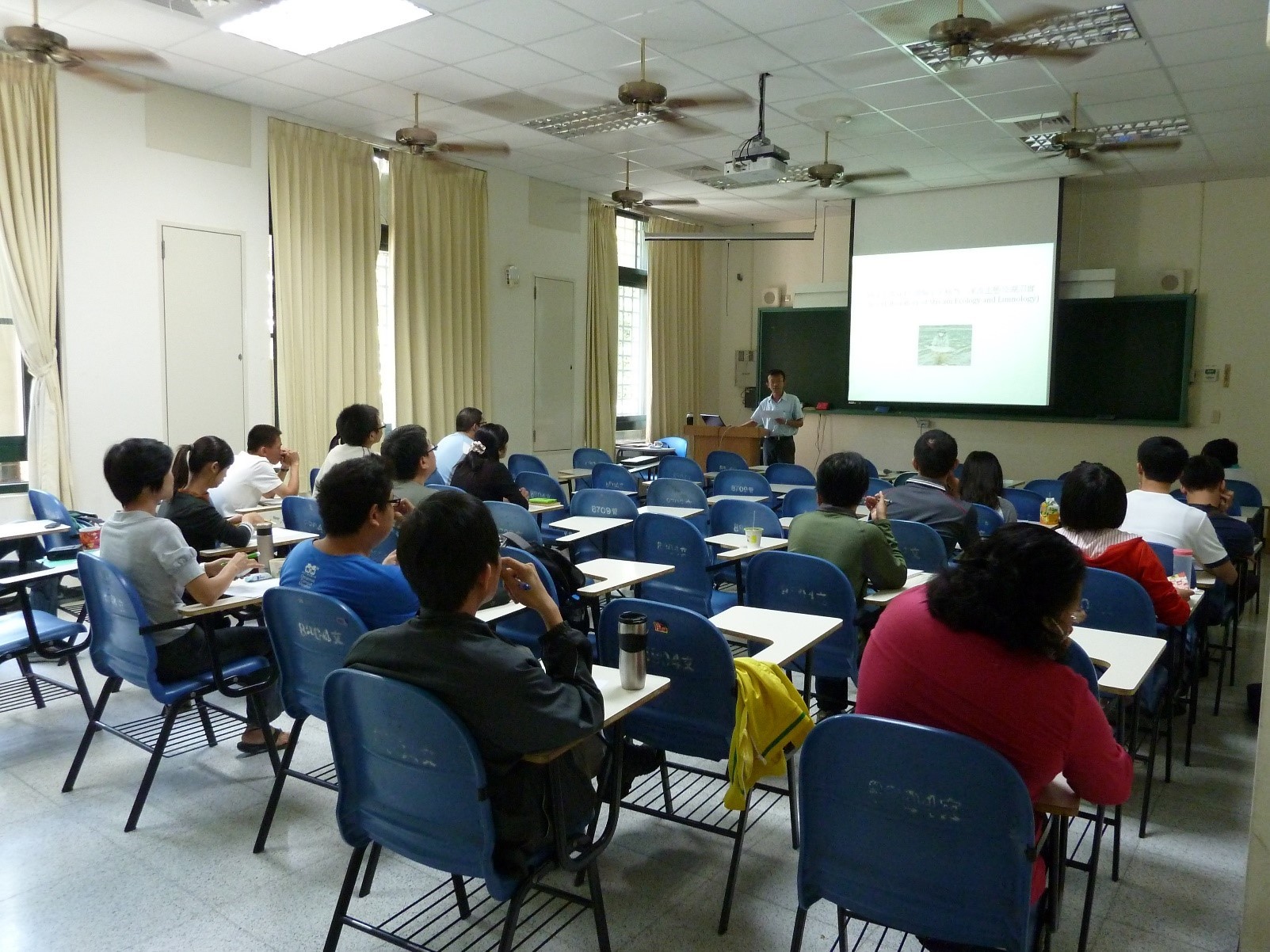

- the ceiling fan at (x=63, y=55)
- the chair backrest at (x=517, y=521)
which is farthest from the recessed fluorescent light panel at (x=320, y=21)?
the chair backrest at (x=517, y=521)

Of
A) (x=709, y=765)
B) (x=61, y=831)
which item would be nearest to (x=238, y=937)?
(x=61, y=831)

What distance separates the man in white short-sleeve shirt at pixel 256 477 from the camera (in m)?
4.82

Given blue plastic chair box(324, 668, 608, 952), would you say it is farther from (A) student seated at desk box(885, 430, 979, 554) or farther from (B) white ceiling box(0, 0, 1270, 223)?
(B) white ceiling box(0, 0, 1270, 223)

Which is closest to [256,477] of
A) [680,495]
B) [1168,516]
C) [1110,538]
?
[680,495]

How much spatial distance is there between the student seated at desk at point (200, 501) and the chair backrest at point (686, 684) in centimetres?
189

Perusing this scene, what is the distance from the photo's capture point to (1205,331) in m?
8.52

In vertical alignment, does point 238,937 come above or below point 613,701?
below

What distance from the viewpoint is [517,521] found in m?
4.29

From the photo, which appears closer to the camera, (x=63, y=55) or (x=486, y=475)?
(x=63, y=55)

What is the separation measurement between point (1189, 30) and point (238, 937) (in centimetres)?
626

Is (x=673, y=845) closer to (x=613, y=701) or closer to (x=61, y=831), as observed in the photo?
(x=613, y=701)

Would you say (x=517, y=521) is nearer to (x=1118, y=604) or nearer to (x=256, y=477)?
(x=256, y=477)

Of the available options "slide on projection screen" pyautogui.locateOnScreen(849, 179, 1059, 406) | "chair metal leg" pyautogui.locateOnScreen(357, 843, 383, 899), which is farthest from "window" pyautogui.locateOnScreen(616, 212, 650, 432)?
"chair metal leg" pyautogui.locateOnScreen(357, 843, 383, 899)

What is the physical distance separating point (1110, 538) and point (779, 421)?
6.03m
